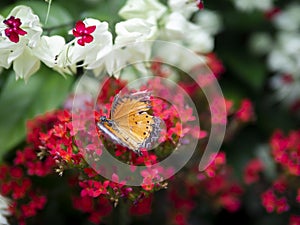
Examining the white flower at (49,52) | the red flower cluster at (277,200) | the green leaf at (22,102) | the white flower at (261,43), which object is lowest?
the white flower at (261,43)

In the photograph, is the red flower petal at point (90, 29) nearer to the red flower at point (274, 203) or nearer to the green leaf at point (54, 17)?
the green leaf at point (54, 17)

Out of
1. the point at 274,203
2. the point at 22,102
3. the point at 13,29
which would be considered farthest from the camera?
the point at 22,102

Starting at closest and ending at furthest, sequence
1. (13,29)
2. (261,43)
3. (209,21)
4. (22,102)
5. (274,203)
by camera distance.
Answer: (13,29) → (274,203) → (22,102) → (209,21) → (261,43)

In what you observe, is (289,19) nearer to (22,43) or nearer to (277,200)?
(277,200)

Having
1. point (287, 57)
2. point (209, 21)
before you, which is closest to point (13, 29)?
point (209, 21)

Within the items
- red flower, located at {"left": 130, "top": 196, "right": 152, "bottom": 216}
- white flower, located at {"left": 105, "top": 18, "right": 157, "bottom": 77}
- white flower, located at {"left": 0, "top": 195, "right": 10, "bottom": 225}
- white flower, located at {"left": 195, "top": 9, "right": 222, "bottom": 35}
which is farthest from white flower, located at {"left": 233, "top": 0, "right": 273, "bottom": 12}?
white flower, located at {"left": 0, "top": 195, "right": 10, "bottom": 225}

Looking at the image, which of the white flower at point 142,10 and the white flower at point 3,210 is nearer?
the white flower at point 3,210

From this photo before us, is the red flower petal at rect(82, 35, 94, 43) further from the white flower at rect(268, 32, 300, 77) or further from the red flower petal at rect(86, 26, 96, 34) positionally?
the white flower at rect(268, 32, 300, 77)

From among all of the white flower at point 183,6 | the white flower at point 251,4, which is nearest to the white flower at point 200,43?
the white flower at point 183,6
